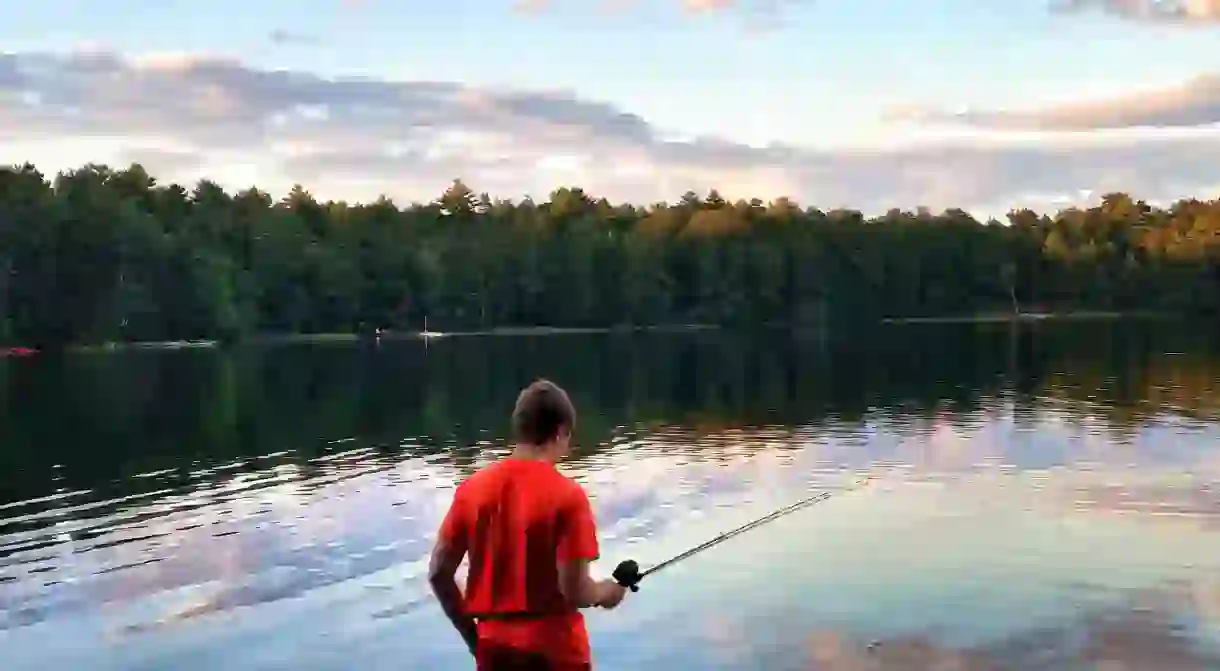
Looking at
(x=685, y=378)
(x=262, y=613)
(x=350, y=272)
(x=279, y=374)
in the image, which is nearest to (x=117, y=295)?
(x=350, y=272)

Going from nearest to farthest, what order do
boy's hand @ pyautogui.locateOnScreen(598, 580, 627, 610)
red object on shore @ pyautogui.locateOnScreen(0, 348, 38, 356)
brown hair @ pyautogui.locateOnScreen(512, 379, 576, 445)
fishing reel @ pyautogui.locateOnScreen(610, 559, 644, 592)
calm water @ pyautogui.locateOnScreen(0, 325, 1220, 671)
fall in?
brown hair @ pyautogui.locateOnScreen(512, 379, 576, 445) < boy's hand @ pyautogui.locateOnScreen(598, 580, 627, 610) < fishing reel @ pyautogui.locateOnScreen(610, 559, 644, 592) < calm water @ pyautogui.locateOnScreen(0, 325, 1220, 671) < red object on shore @ pyautogui.locateOnScreen(0, 348, 38, 356)

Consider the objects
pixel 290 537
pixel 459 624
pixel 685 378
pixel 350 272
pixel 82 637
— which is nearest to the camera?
pixel 459 624

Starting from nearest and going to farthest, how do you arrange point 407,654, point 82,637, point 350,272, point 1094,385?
point 407,654
point 82,637
point 1094,385
point 350,272

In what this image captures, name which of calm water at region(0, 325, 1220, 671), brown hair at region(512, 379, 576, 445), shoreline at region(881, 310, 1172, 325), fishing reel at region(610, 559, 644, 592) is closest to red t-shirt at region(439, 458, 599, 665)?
brown hair at region(512, 379, 576, 445)

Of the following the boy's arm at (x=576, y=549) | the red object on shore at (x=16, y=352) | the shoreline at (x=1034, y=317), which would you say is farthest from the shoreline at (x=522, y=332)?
the boy's arm at (x=576, y=549)

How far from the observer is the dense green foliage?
347 ft

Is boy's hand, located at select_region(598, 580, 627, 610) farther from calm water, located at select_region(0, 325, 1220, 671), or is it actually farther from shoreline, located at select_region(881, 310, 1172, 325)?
shoreline, located at select_region(881, 310, 1172, 325)

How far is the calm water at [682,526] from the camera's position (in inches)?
522

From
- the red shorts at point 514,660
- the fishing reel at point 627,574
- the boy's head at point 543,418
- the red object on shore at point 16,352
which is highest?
the boy's head at point 543,418

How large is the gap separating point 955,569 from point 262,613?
7.88 meters

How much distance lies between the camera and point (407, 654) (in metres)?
12.9

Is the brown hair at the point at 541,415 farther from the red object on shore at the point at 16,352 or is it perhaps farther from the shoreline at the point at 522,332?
the shoreline at the point at 522,332

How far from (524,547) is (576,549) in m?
0.21

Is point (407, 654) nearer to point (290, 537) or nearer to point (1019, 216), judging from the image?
point (290, 537)
